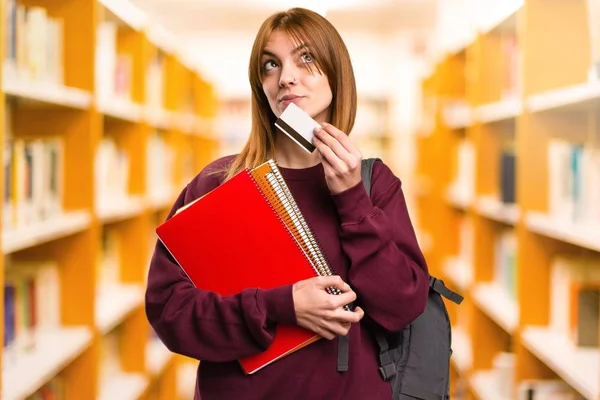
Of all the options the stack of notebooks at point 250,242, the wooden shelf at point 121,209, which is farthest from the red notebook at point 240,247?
the wooden shelf at point 121,209

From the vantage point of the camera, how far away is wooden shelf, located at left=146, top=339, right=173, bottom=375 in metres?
3.74

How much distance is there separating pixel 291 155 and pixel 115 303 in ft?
6.48

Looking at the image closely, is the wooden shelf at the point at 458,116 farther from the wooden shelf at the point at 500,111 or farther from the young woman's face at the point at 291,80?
the young woman's face at the point at 291,80

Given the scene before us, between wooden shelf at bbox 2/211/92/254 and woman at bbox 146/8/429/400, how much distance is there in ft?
2.26

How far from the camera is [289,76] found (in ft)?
4.49

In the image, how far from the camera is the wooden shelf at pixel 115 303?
2869 mm

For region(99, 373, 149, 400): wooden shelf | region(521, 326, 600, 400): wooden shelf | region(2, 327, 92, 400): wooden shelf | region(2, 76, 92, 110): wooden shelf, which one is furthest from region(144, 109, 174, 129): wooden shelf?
region(521, 326, 600, 400): wooden shelf

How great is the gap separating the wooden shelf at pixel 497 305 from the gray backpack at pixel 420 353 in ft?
4.13

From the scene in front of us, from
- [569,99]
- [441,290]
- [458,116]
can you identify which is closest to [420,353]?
[441,290]

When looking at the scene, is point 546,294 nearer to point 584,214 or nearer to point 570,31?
point 584,214

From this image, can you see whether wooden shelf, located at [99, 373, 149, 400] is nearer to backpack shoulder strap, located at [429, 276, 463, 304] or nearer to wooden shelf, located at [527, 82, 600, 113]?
backpack shoulder strap, located at [429, 276, 463, 304]

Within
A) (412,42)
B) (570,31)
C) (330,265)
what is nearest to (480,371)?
(570,31)

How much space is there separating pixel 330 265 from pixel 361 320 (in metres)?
0.14

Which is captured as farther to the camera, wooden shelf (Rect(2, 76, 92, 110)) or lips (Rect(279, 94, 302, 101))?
wooden shelf (Rect(2, 76, 92, 110))
